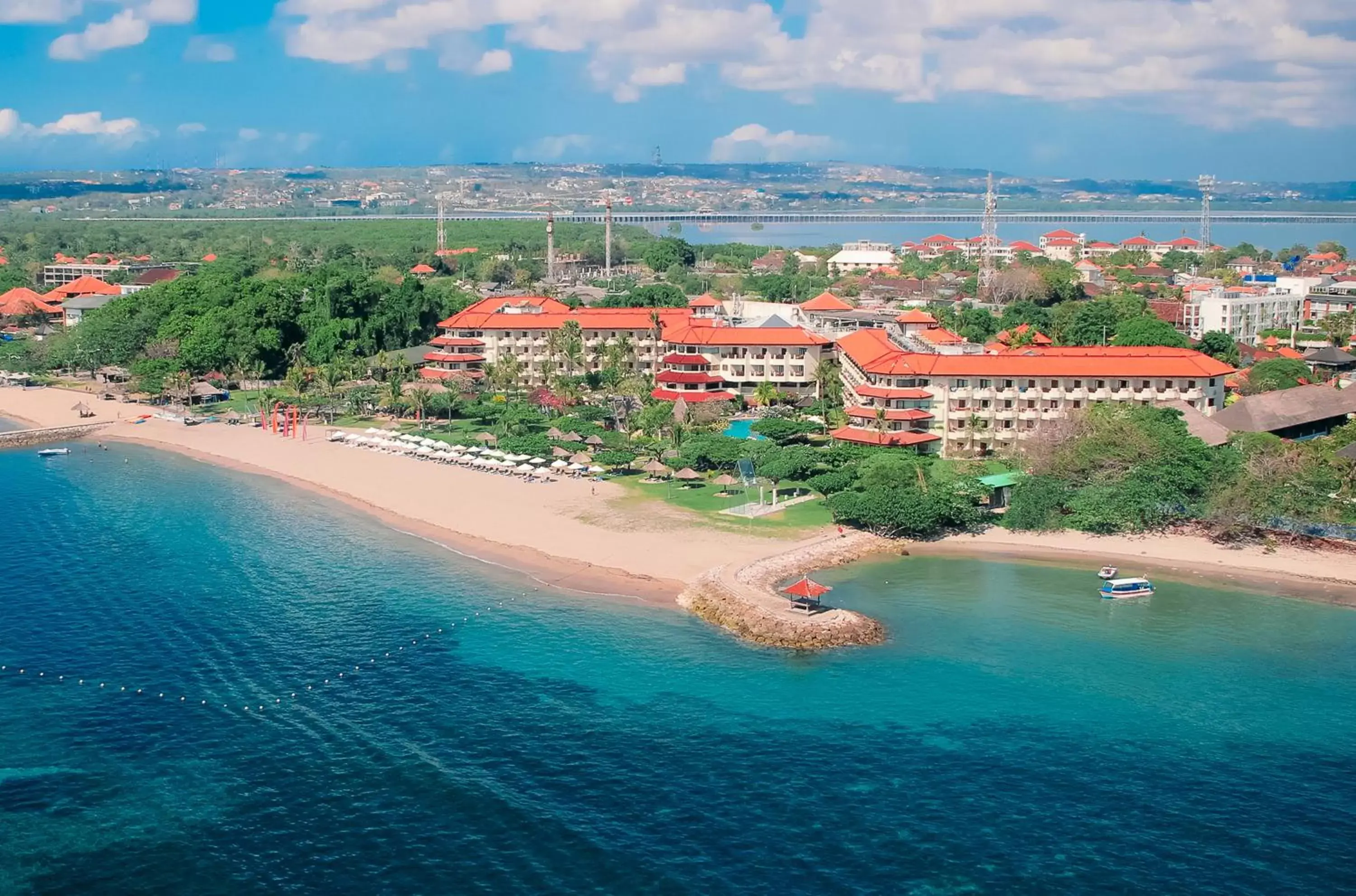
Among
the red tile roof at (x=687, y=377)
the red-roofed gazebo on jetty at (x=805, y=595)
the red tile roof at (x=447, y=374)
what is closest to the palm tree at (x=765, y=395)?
the red tile roof at (x=687, y=377)

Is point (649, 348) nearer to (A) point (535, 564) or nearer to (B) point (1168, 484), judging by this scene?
(A) point (535, 564)

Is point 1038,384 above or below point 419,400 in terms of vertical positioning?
above

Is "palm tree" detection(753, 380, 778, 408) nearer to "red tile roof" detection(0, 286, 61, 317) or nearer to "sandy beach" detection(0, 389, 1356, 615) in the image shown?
"sandy beach" detection(0, 389, 1356, 615)

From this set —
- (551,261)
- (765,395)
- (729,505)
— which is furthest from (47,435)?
(551,261)

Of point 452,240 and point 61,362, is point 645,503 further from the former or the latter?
point 452,240

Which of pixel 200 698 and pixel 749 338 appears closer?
pixel 200 698

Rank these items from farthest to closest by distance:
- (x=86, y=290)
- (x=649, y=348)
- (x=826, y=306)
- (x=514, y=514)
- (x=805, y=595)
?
(x=86, y=290), (x=826, y=306), (x=649, y=348), (x=514, y=514), (x=805, y=595)

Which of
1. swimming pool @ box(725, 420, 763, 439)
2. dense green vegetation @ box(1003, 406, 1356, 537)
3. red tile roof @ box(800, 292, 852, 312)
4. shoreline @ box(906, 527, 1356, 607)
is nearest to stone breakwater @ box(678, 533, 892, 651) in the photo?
shoreline @ box(906, 527, 1356, 607)
